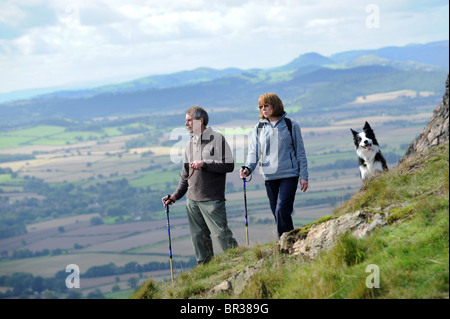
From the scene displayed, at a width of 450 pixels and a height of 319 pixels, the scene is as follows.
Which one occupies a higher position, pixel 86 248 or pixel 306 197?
pixel 306 197

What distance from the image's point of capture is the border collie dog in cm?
816

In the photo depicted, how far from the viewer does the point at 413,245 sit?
446 centimetres

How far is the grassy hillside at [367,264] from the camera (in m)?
4.06

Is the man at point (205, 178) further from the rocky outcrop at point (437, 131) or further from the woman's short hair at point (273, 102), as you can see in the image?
the rocky outcrop at point (437, 131)

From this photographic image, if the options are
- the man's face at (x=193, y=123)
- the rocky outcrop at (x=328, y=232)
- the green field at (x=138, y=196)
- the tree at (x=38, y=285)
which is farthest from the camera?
the tree at (x=38, y=285)

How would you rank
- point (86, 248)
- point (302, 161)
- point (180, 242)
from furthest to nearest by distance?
point (86, 248), point (180, 242), point (302, 161)

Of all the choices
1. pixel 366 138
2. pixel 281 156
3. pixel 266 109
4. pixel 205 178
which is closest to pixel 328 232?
pixel 281 156

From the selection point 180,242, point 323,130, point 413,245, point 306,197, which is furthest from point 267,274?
point 323,130

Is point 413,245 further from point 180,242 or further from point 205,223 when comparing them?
point 180,242

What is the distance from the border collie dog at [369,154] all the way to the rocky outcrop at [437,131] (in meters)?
1.24

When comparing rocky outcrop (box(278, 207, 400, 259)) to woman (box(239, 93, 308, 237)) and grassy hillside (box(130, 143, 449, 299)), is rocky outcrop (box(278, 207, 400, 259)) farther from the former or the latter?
woman (box(239, 93, 308, 237))

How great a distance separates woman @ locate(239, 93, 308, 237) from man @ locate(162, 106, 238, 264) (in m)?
0.56

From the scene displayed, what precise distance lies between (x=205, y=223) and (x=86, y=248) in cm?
8680

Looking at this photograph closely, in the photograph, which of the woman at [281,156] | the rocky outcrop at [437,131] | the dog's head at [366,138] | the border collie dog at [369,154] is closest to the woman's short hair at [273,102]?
the woman at [281,156]
